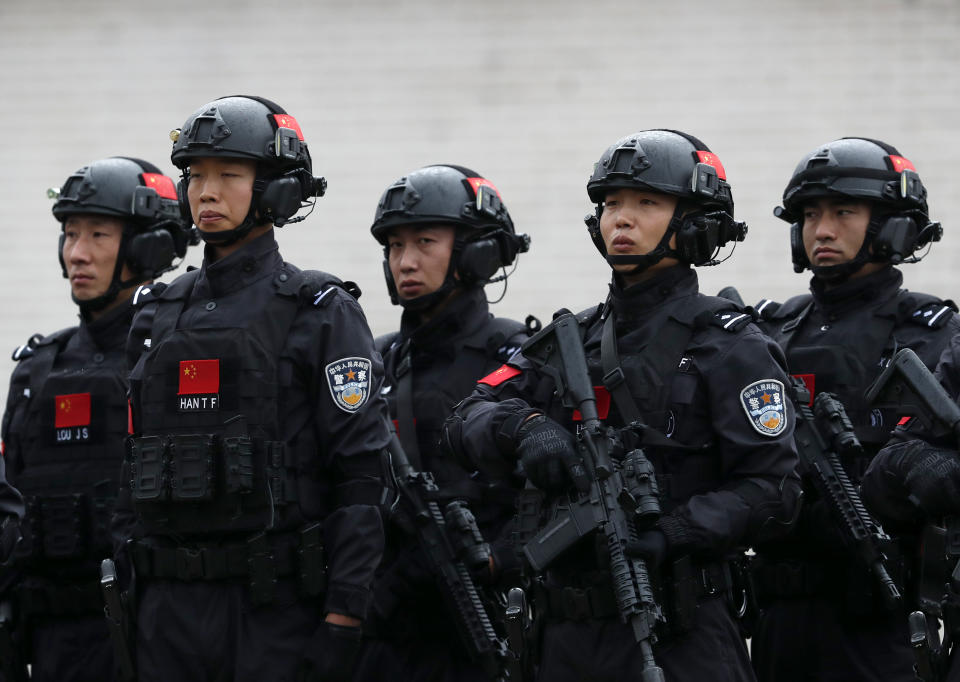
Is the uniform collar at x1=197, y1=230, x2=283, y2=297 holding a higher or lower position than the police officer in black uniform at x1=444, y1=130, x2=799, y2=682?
higher

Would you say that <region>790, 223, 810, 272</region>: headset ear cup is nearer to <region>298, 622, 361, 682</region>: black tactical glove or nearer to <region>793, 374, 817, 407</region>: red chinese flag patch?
<region>793, 374, 817, 407</region>: red chinese flag patch

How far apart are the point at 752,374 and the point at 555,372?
62 cm

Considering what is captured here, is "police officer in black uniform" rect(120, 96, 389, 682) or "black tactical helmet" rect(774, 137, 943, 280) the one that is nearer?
"police officer in black uniform" rect(120, 96, 389, 682)

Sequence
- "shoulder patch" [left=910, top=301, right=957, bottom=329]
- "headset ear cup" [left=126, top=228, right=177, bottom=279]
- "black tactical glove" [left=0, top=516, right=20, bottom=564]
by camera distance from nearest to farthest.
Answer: "black tactical glove" [left=0, top=516, right=20, bottom=564] → "shoulder patch" [left=910, top=301, right=957, bottom=329] → "headset ear cup" [left=126, top=228, right=177, bottom=279]

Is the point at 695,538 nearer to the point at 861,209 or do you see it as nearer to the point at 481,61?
the point at 861,209

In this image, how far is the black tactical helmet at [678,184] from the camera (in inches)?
208

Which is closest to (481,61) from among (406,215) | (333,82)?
(333,82)

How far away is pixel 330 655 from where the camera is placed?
4.82 m

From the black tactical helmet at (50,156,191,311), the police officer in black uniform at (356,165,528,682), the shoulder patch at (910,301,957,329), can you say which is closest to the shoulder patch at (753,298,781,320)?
the shoulder patch at (910,301,957,329)

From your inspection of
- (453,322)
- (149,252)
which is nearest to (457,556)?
(453,322)

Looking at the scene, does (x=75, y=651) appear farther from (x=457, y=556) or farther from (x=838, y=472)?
(x=838, y=472)

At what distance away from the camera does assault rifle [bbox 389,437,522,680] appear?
620cm

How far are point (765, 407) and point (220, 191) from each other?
192cm

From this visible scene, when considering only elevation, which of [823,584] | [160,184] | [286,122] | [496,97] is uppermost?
[496,97]
